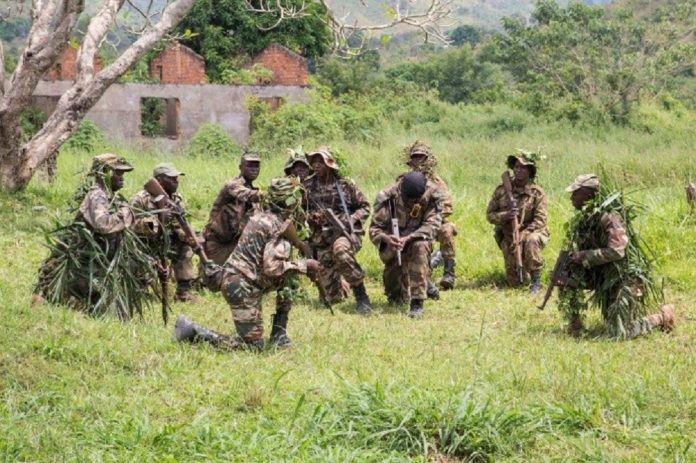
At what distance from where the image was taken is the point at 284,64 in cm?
3027

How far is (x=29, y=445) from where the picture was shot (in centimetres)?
528

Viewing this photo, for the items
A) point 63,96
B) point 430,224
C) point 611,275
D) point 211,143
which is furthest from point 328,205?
point 211,143

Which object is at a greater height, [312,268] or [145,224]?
[145,224]

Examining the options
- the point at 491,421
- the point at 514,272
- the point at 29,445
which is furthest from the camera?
the point at 514,272

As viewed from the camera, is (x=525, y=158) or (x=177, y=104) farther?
(x=177, y=104)

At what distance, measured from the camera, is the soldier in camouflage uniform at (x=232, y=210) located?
1059cm

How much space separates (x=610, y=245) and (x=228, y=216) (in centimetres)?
411

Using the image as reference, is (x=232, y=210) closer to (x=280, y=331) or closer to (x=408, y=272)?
(x=408, y=272)

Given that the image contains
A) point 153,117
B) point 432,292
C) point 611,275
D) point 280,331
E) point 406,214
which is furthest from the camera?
point 153,117

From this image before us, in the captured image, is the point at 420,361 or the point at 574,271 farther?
the point at 574,271

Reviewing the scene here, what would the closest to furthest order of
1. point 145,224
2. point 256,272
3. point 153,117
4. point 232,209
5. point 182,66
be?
1. point 256,272
2. point 145,224
3. point 232,209
4. point 182,66
5. point 153,117

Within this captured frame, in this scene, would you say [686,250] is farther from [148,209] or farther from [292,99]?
[292,99]

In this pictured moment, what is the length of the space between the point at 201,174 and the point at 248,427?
481 inches

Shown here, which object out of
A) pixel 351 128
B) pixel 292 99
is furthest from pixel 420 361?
pixel 292 99
